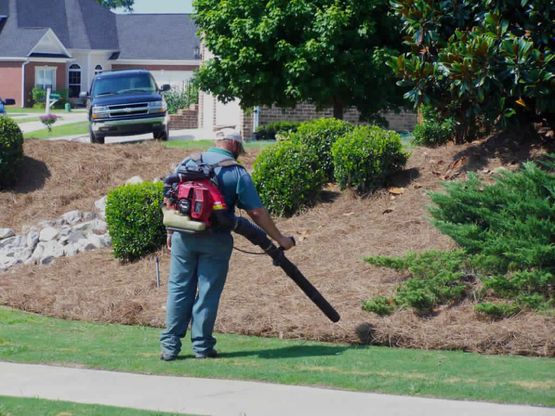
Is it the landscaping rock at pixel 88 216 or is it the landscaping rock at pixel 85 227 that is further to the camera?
the landscaping rock at pixel 88 216

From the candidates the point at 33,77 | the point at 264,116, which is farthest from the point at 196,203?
the point at 33,77

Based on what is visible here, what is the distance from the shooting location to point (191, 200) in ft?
27.1

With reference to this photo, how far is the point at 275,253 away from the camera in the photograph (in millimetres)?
8852

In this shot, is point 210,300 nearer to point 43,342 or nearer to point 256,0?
point 43,342

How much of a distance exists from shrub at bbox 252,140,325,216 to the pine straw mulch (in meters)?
0.21

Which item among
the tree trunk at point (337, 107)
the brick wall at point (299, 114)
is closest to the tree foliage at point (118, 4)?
the brick wall at point (299, 114)

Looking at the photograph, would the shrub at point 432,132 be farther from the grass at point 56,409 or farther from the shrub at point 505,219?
the grass at point 56,409

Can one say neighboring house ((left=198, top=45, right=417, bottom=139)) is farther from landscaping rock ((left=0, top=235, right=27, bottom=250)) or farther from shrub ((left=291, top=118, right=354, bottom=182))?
shrub ((left=291, top=118, right=354, bottom=182))

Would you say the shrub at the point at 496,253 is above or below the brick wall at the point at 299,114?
below

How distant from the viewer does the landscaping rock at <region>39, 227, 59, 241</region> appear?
48.5 feet

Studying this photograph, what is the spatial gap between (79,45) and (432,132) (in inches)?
2116

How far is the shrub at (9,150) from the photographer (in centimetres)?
1672

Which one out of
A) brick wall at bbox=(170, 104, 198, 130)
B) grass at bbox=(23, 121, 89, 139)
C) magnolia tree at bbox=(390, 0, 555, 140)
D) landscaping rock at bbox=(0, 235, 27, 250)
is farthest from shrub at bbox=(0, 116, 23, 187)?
brick wall at bbox=(170, 104, 198, 130)

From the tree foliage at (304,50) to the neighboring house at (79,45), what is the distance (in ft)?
139
